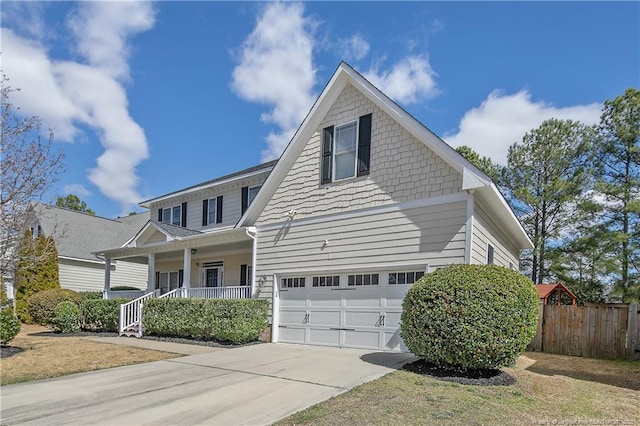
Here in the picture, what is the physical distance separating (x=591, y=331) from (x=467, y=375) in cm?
751

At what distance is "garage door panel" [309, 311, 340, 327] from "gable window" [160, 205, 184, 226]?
11.8 metres

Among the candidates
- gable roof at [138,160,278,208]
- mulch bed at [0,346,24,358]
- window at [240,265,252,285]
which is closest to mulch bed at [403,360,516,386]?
mulch bed at [0,346,24,358]

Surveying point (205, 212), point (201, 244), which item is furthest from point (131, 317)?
point (205, 212)

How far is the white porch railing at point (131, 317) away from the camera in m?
14.9

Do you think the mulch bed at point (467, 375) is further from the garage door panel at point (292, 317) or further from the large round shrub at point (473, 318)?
the garage door panel at point (292, 317)

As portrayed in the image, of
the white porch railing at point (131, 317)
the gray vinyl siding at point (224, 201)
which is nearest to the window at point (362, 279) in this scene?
the gray vinyl siding at point (224, 201)

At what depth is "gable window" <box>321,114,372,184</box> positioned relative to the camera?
1138 cm

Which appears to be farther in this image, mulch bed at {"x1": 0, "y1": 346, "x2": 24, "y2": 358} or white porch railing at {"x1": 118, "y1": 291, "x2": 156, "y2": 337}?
white porch railing at {"x1": 118, "y1": 291, "x2": 156, "y2": 337}

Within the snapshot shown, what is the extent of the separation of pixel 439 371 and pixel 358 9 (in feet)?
31.4

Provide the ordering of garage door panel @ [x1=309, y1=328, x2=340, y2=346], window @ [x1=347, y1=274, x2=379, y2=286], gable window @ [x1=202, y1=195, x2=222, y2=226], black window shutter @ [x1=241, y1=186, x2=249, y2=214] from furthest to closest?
1. gable window @ [x1=202, y1=195, x2=222, y2=226]
2. black window shutter @ [x1=241, y1=186, x2=249, y2=214]
3. garage door panel @ [x1=309, y1=328, x2=340, y2=346]
4. window @ [x1=347, y1=274, x2=379, y2=286]

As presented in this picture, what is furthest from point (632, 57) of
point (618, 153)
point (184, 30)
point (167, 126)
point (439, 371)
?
point (167, 126)

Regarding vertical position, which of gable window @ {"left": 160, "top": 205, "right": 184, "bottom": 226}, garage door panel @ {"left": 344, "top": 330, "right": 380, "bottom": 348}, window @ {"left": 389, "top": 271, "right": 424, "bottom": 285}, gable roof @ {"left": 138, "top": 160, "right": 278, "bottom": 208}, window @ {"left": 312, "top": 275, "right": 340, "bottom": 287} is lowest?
garage door panel @ {"left": 344, "top": 330, "right": 380, "bottom": 348}

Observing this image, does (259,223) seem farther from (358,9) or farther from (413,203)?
(358,9)

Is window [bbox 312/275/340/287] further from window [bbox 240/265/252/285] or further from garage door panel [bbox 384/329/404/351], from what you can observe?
window [bbox 240/265/252/285]
